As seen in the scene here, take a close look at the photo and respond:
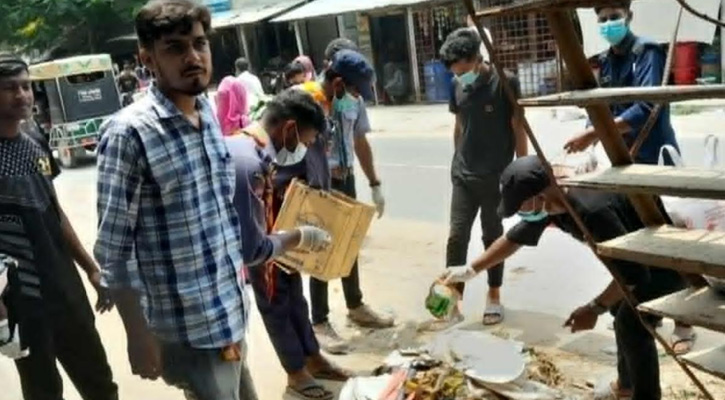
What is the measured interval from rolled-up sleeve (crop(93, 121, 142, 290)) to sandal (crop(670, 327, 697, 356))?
102 inches

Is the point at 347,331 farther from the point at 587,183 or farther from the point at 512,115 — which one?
the point at 587,183

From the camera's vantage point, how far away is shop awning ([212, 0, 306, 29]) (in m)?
20.8

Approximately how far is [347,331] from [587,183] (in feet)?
9.49

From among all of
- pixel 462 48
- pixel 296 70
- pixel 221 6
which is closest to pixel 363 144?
pixel 462 48

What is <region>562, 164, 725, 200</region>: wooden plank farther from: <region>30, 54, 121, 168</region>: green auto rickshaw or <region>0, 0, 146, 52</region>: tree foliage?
<region>0, 0, 146, 52</region>: tree foliage

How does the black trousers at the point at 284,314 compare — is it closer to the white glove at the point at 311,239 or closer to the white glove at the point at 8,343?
the white glove at the point at 311,239

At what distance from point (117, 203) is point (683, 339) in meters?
2.76

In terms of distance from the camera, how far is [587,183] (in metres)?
1.74

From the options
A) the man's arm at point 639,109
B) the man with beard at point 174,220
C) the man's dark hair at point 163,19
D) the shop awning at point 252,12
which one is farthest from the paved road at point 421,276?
the shop awning at point 252,12

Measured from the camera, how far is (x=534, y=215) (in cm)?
298

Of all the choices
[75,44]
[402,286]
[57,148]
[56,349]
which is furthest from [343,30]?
[56,349]

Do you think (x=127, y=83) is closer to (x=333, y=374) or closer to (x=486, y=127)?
(x=486, y=127)

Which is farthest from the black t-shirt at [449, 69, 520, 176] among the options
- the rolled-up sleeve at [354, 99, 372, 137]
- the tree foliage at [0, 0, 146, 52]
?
the tree foliage at [0, 0, 146, 52]

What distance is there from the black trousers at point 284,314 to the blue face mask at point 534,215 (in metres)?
1.15
